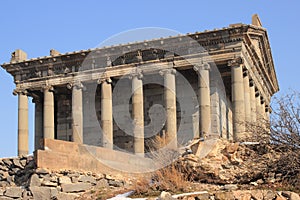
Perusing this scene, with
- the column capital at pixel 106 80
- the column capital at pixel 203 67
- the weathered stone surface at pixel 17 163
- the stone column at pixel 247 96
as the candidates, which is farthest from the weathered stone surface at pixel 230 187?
the column capital at pixel 106 80

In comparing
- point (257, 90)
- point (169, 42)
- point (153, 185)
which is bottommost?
point (153, 185)

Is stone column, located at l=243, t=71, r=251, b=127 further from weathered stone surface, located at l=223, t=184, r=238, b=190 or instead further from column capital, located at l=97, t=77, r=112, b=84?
weathered stone surface, located at l=223, t=184, r=238, b=190

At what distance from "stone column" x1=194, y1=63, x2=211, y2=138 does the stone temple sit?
0.19 feet

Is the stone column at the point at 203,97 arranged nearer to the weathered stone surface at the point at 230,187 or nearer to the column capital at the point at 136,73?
the column capital at the point at 136,73

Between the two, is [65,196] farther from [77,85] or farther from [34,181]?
[77,85]

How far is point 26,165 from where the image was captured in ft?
72.2

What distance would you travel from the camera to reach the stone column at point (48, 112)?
38906 mm

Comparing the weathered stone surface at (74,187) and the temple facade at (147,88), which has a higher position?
the temple facade at (147,88)

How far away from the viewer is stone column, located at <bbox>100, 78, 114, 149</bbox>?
1448 inches

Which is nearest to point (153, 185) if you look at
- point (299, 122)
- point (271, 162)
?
point (271, 162)

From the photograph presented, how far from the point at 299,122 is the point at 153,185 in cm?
432

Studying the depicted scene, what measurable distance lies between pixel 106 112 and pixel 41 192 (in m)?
18.6

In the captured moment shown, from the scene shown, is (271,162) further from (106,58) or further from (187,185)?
(106,58)

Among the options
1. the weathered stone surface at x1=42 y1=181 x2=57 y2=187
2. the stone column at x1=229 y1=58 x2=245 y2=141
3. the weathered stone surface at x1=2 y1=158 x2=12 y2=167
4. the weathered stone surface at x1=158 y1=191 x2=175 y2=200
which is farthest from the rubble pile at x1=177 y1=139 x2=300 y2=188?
the stone column at x1=229 y1=58 x2=245 y2=141
